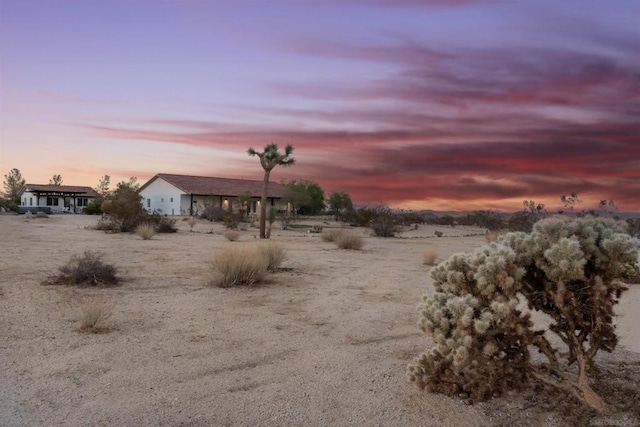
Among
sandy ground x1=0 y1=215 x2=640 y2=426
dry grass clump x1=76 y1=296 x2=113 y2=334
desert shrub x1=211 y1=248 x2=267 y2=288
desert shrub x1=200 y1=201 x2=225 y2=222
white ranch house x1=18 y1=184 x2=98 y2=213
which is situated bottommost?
sandy ground x1=0 y1=215 x2=640 y2=426

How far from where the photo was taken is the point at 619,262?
15.5ft

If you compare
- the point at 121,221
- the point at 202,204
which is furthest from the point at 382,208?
the point at 121,221

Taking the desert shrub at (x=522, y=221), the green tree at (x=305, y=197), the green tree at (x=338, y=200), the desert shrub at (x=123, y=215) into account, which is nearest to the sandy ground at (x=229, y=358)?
the desert shrub at (x=123, y=215)

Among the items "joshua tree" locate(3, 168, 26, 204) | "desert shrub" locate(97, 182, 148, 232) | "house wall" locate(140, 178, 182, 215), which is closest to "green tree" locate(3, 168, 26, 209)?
"joshua tree" locate(3, 168, 26, 204)

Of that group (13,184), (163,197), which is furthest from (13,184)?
(163,197)

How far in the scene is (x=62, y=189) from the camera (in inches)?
3095

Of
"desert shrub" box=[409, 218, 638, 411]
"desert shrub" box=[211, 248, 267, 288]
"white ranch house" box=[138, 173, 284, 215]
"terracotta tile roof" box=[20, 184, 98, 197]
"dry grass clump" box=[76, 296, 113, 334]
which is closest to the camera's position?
"desert shrub" box=[409, 218, 638, 411]

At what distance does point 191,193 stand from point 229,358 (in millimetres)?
54049

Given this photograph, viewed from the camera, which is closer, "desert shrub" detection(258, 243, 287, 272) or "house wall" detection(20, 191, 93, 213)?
"desert shrub" detection(258, 243, 287, 272)

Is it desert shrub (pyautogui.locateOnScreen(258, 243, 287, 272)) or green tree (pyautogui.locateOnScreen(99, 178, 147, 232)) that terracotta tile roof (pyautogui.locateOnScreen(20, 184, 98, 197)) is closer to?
green tree (pyautogui.locateOnScreen(99, 178, 147, 232))

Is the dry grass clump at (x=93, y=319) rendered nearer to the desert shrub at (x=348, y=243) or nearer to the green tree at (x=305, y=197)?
the desert shrub at (x=348, y=243)

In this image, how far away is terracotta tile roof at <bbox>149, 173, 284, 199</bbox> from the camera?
61031mm

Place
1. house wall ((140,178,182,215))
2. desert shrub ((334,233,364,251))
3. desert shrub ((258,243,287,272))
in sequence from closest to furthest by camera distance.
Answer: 1. desert shrub ((258,243,287,272))
2. desert shrub ((334,233,364,251))
3. house wall ((140,178,182,215))

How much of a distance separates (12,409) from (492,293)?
4.67 m
